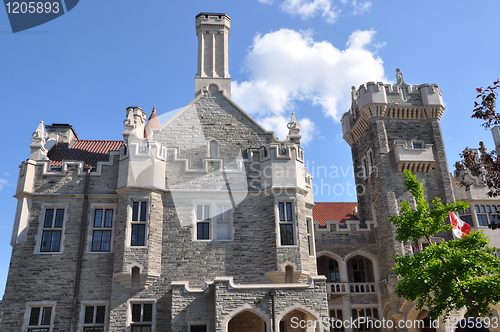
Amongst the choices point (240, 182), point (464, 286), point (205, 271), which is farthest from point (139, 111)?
point (464, 286)

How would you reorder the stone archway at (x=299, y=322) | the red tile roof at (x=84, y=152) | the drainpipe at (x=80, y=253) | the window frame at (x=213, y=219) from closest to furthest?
1. the stone archway at (x=299, y=322)
2. the drainpipe at (x=80, y=253)
3. the window frame at (x=213, y=219)
4. the red tile roof at (x=84, y=152)

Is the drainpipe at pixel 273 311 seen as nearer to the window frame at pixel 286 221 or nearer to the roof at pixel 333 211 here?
the window frame at pixel 286 221

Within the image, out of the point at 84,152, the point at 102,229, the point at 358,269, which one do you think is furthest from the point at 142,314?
the point at 358,269

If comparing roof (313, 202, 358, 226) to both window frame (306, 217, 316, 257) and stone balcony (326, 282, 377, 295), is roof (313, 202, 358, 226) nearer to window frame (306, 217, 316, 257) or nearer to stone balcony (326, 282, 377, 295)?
stone balcony (326, 282, 377, 295)

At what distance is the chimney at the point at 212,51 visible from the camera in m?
23.9

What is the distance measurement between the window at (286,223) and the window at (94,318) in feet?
26.8

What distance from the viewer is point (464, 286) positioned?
16.6 metres

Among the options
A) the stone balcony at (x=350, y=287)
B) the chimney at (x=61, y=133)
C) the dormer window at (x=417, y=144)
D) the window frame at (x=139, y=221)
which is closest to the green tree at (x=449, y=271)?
the stone balcony at (x=350, y=287)

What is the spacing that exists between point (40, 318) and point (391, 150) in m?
21.2

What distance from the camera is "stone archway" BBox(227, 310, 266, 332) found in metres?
18.4

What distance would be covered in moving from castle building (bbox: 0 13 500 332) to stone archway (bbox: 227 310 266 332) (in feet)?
0.15

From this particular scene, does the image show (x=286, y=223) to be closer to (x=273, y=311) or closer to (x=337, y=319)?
(x=273, y=311)

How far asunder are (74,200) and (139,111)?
9938 millimetres

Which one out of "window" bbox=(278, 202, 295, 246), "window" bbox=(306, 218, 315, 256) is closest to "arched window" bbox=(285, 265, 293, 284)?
"window" bbox=(278, 202, 295, 246)
